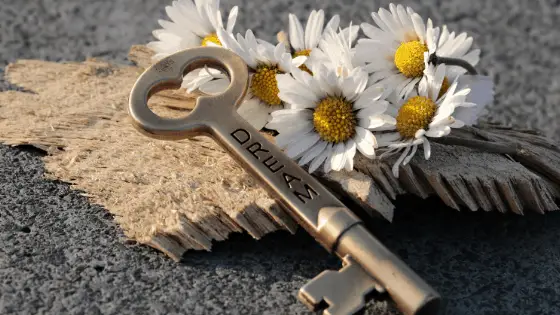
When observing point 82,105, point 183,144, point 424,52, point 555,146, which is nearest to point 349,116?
point 424,52

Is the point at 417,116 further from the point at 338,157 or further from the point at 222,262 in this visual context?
the point at 222,262

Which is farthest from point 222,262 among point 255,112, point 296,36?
point 296,36

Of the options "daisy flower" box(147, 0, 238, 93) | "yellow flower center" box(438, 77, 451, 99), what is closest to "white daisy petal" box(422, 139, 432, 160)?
"yellow flower center" box(438, 77, 451, 99)

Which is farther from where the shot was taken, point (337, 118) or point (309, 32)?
point (309, 32)

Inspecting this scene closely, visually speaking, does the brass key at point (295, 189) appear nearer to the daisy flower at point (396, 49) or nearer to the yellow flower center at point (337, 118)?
the yellow flower center at point (337, 118)

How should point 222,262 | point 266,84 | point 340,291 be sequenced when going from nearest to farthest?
point 340,291 → point 222,262 → point 266,84

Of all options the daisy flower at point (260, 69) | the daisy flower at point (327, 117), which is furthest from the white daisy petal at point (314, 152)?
the daisy flower at point (260, 69)

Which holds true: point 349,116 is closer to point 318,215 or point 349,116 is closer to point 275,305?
point 318,215
